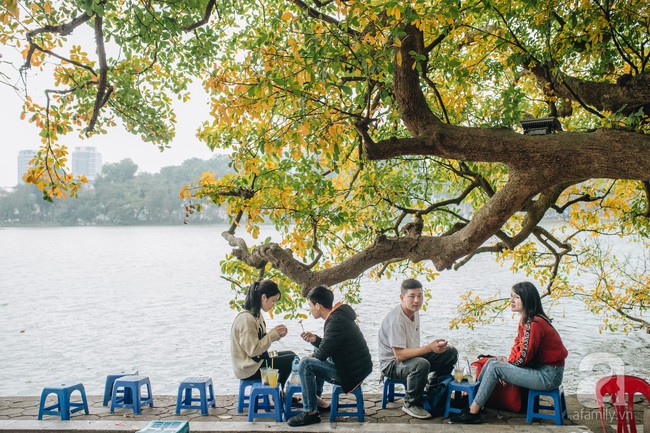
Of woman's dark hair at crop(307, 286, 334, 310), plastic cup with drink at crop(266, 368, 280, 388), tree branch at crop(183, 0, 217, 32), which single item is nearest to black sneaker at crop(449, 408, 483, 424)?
woman's dark hair at crop(307, 286, 334, 310)

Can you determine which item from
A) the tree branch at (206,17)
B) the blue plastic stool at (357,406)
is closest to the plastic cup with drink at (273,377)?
the blue plastic stool at (357,406)

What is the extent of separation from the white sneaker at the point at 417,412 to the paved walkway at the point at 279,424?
4 cm

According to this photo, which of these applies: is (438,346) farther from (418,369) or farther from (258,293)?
(258,293)

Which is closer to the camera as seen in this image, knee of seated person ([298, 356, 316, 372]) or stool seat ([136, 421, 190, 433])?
stool seat ([136, 421, 190, 433])

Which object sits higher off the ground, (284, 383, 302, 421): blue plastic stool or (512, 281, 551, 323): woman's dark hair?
(512, 281, 551, 323): woman's dark hair

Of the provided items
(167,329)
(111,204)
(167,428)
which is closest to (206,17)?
(167,428)

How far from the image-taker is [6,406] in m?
6.07

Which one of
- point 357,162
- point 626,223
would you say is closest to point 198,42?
point 357,162

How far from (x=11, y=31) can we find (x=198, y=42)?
1834 millimetres

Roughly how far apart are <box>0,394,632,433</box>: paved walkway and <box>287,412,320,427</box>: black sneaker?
2.2 inches

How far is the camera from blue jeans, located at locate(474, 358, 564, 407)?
195 inches

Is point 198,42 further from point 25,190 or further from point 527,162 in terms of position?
point 25,190

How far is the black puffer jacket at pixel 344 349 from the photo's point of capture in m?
5.22

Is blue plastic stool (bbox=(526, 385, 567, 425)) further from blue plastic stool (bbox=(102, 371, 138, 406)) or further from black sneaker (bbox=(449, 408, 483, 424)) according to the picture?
blue plastic stool (bbox=(102, 371, 138, 406))
